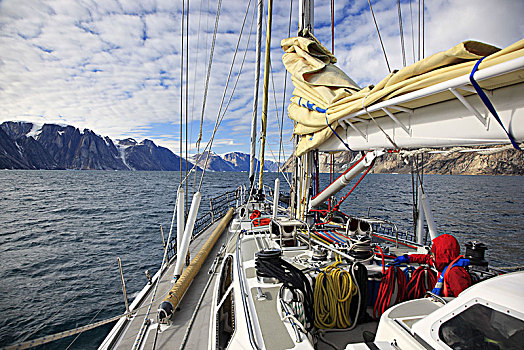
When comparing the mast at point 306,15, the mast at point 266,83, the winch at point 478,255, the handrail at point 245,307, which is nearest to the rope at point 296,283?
the handrail at point 245,307

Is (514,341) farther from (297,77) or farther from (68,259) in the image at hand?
(68,259)

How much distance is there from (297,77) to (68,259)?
13873 mm

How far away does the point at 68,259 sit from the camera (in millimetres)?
12445

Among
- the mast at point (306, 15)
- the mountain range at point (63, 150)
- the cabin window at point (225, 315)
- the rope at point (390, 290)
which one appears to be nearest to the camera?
the rope at point (390, 290)

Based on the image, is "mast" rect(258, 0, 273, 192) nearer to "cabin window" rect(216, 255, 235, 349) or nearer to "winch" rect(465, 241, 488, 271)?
"cabin window" rect(216, 255, 235, 349)

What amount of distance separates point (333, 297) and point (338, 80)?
132 inches

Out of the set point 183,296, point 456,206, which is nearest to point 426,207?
point 183,296

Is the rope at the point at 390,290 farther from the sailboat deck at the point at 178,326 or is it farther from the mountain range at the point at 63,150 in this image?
the mountain range at the point at 63,150

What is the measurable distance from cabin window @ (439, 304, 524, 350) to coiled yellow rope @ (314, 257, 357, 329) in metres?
1.28

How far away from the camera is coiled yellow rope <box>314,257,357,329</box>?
10.2 ft

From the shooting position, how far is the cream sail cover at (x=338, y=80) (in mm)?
2275

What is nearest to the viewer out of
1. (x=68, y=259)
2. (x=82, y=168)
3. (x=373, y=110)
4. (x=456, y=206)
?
(x=373, y=110)

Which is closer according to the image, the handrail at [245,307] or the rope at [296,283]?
the handrail at [245,307]

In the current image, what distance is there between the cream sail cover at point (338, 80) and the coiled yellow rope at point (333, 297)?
2.20 metres
